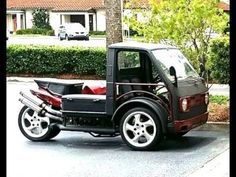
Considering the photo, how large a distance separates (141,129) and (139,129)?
30 mm

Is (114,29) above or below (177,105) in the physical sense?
above

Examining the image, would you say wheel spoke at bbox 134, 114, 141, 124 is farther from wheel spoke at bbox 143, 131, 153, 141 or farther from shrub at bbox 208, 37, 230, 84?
shrub at bbox 208, 37, 230, 84

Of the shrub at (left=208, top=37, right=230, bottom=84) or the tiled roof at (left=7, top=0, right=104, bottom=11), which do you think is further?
the tiled roof at (left=7, top=0, right=104, bottom=11)

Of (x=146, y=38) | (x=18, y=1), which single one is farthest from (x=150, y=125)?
(x=18, y=1)

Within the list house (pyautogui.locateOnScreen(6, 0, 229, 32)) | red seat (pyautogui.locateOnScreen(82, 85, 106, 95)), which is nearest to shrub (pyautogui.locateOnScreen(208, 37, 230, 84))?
red seat (pyautogui.locateOnScreen(82, 85, 106, 95))

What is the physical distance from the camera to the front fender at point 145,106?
23.7ft

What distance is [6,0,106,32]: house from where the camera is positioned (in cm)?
4738

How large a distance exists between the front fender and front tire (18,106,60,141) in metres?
1.17

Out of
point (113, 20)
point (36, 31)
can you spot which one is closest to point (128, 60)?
point (113, 20)

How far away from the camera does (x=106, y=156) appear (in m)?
7.22

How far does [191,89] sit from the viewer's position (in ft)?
25.6

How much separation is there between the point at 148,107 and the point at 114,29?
169 inches

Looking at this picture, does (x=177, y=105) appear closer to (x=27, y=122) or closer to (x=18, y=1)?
(x=27, y=122)

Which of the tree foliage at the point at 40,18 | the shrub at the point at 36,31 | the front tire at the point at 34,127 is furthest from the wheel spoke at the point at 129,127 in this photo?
the tree foliage at the point at 40,18
